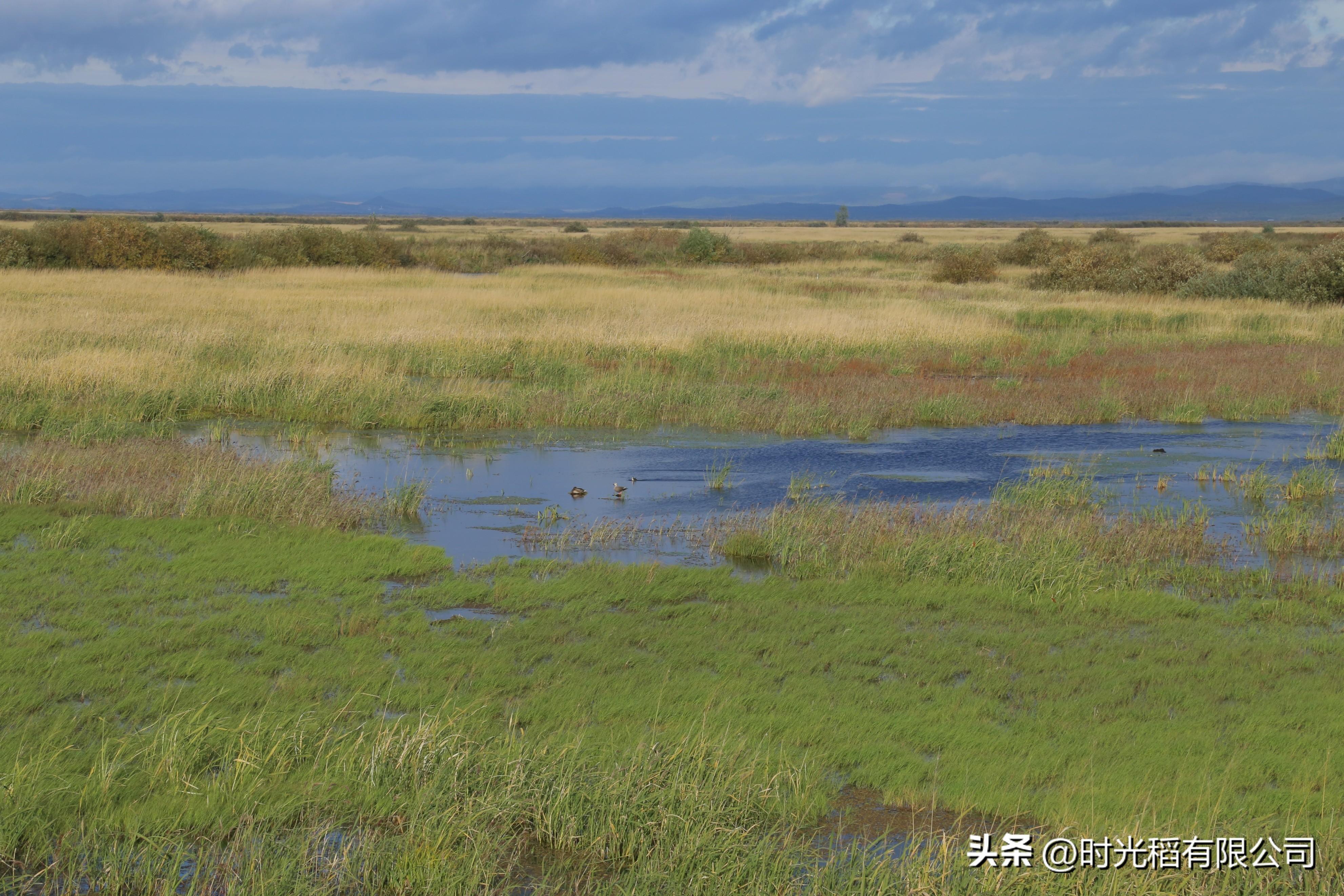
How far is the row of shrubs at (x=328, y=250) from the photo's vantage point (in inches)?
1785

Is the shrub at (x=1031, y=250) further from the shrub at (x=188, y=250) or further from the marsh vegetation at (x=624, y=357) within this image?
the shrub at (x=188, y=250)

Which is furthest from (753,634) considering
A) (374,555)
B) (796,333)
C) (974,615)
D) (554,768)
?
(796,333)

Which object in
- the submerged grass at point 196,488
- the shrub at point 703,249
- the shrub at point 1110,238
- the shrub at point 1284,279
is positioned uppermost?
the shrub at point 1110,238

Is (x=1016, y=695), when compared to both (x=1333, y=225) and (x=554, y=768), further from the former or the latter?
(x=1333, y=225)

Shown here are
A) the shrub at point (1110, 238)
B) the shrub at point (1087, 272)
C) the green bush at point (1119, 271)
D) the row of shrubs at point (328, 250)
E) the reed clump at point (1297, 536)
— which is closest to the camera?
the reed clump at point (1297, 536)

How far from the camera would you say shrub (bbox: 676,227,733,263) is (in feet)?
210

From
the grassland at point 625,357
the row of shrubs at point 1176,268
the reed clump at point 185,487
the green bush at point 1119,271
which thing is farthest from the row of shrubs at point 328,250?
the reed clump at point 185,487

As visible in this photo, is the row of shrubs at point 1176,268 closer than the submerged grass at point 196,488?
No

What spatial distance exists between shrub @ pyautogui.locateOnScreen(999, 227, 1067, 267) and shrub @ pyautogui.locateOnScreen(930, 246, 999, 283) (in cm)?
792

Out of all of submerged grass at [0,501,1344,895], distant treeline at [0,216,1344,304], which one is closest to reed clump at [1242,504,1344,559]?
submerged grass at [0,501,1344,895]

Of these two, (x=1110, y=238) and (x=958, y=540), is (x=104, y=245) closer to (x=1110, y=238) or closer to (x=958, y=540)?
(x=958, y=540)

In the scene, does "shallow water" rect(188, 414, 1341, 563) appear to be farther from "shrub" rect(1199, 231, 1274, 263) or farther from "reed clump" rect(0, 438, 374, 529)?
"shrub" rect(1199, 231, 1274, 263)

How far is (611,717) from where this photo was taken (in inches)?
281

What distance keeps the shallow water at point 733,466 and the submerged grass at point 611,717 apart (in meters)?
2.19
